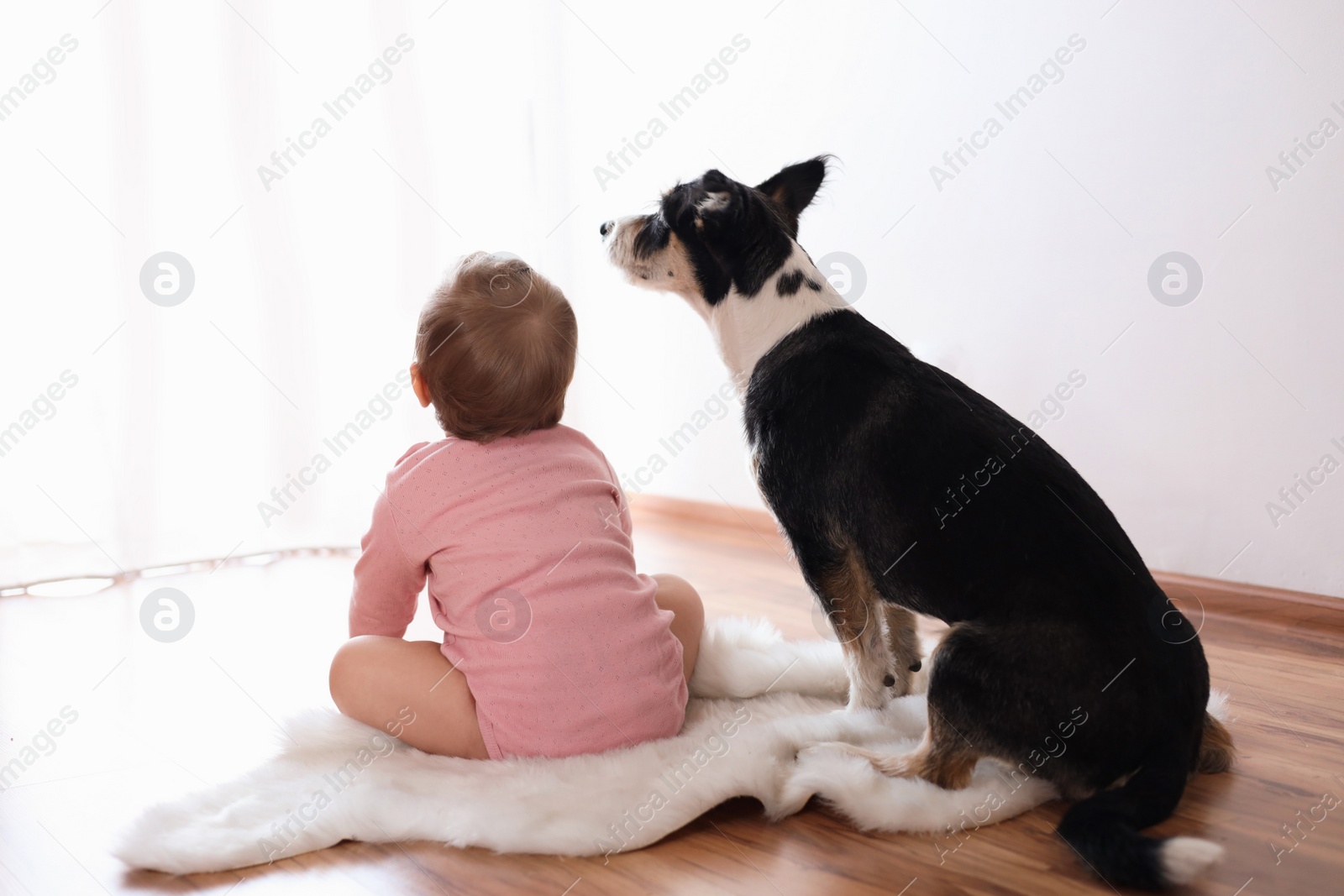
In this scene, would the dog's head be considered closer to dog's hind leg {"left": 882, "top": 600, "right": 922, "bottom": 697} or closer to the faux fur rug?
dog's hind leg {"left": 882, "top": 600, "right": 922, "bottom": 697}

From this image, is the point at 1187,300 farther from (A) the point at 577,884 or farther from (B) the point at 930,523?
(A) the point at 577,884

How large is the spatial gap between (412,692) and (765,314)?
0.90m

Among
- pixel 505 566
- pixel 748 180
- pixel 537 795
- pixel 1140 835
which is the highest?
pixel 748 180

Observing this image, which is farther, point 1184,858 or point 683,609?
point 683,609

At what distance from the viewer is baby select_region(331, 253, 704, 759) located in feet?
4.99

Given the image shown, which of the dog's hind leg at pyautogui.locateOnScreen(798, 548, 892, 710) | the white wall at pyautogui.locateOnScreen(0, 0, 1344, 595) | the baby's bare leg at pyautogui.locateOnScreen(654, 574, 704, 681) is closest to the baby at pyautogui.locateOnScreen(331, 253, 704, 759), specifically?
the baby's bare leg at pyautogui.locateOnScreen(654, 574, 704, 681)

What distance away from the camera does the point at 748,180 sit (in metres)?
3.59

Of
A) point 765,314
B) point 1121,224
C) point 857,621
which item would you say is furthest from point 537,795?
point 1121,224

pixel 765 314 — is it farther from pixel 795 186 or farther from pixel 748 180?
pixel 748 180

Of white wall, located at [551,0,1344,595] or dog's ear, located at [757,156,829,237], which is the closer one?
dog's ear, located at [757,156,829,237]

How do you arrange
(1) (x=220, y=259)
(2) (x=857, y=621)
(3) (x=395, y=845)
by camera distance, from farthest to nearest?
1. (1) (x=220, y=259)
2. (2) (x=857, y=621)
3. (3) (x=395, y=845)

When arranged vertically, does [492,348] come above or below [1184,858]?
below

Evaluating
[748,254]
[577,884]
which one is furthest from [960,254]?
[577,884]

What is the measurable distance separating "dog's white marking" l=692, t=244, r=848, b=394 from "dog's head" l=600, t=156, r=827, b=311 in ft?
0.05
